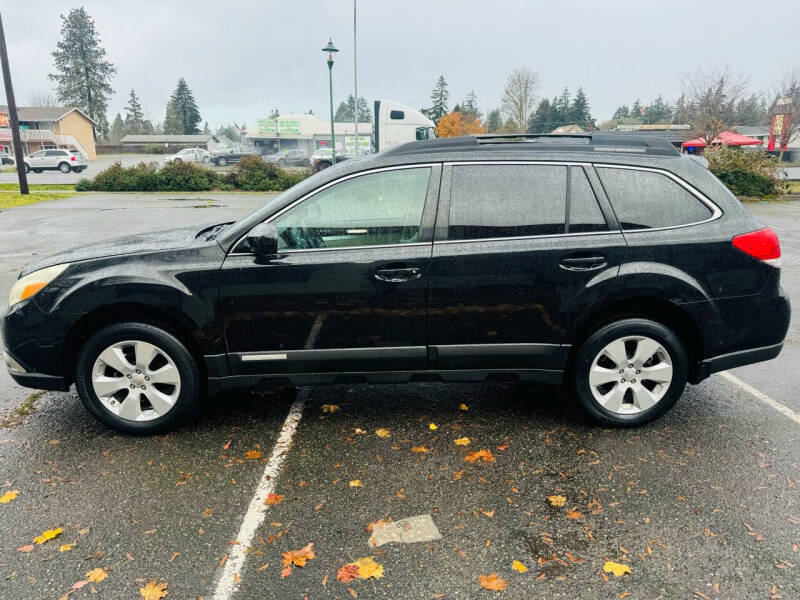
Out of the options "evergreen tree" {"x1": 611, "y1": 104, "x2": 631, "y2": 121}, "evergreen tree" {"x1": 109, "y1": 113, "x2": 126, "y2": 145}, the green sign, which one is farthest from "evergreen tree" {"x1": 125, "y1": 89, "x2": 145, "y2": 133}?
"evergreen tree" {"x1": 611, "y1": 104, "x2": 631, "y2": 121}

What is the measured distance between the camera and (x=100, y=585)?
8.57 ft

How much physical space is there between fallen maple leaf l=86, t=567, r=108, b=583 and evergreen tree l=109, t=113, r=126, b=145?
105017 mm

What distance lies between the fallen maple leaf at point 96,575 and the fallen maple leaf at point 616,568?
86.4 inches

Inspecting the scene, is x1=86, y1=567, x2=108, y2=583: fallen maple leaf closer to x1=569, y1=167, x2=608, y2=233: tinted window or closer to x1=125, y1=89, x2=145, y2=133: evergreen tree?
x1=569, y1=167, x2=608, y2=233: tinted window

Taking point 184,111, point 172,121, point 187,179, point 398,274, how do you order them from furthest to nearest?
point 172,121, point 184,111, point 187,179, point 398,274

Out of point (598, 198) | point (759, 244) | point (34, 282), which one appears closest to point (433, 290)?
point (598, 198)

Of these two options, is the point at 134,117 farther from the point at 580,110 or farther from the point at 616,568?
the point at 616,568

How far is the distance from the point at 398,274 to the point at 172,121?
120303 mm

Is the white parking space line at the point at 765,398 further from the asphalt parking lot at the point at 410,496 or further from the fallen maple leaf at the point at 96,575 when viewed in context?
the fallen maple leaf at the point at 96,575

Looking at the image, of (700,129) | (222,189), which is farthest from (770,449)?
(700,129)

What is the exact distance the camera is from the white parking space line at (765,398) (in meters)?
4.27

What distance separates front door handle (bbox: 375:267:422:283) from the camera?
12.3ft

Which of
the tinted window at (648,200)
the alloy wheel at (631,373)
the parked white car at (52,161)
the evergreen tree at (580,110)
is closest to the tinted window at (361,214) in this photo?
the tinted window at (648,200)

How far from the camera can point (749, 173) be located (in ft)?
68.9
